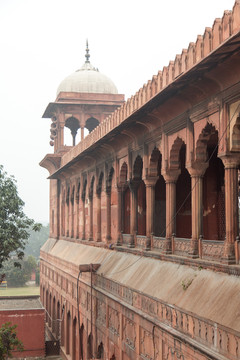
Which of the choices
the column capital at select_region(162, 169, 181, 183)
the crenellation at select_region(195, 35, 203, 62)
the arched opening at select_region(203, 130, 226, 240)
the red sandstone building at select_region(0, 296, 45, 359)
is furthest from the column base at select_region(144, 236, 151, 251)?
the red sandstone building at select_region(0, 296, 45, 359)

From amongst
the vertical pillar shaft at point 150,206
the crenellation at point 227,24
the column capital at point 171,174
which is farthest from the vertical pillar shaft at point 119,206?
the crenellation at point 227,24

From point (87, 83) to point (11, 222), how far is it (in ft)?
38.2

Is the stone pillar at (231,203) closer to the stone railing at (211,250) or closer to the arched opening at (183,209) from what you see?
the stone railing at (211,250)

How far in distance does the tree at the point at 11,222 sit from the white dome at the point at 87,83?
8832mm

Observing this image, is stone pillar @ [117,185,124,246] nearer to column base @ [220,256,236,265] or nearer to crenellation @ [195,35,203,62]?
crenellation @ [195,35,203,62]

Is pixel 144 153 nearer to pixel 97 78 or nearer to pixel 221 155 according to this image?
pixel 221 155

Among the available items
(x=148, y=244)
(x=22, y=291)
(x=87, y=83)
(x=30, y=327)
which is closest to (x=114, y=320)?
(x=148, y=244)

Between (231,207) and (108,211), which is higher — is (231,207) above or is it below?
below

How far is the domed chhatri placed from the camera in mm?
37250

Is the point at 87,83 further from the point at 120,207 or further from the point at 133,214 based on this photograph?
the point at 133,214

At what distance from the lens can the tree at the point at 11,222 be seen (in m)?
29.5

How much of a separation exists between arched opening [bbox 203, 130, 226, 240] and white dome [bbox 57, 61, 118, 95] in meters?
19.1

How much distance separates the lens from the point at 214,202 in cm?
1927

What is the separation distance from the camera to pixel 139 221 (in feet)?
68.9
